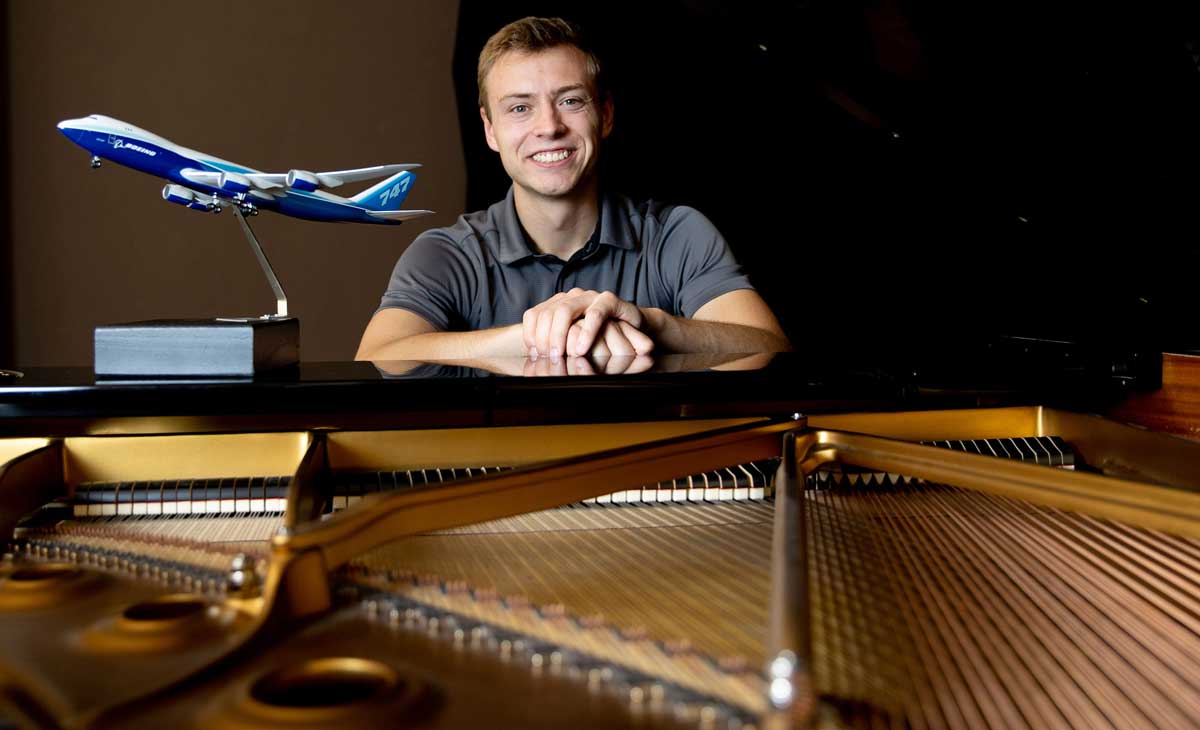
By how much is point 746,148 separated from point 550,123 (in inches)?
39.6

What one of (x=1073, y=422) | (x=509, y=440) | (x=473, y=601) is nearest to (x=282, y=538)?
(x=473, y=601)

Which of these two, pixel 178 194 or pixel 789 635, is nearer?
pixel 789 635

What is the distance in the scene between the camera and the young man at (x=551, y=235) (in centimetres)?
329

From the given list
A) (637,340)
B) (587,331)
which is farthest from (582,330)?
(637,340)

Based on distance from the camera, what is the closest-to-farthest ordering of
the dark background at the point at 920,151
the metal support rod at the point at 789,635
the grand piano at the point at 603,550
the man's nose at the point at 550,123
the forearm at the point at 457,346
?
the metal support rod at the point at 789,635, the grand piano at the point at 603,550, the forearm at the point at 457,346, the dark background at the point at 920,151, the man's nose at the point at 550,123

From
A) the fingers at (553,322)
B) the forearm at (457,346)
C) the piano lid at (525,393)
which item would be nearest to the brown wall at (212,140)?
the forearm at (457,346)

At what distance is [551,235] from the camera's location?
11.6 ft

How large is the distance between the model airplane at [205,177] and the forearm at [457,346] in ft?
1.69

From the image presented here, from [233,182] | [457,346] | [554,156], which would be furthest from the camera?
[554,156]

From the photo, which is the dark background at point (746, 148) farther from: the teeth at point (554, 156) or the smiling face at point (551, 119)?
the teeth at point (554, 156)

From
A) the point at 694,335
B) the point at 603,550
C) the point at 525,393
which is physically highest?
the point at 694,335

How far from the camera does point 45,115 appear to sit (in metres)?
4.32

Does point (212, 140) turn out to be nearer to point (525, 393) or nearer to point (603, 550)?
point (525, 393)

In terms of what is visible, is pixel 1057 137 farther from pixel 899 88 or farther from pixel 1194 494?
pixel 1194 494
